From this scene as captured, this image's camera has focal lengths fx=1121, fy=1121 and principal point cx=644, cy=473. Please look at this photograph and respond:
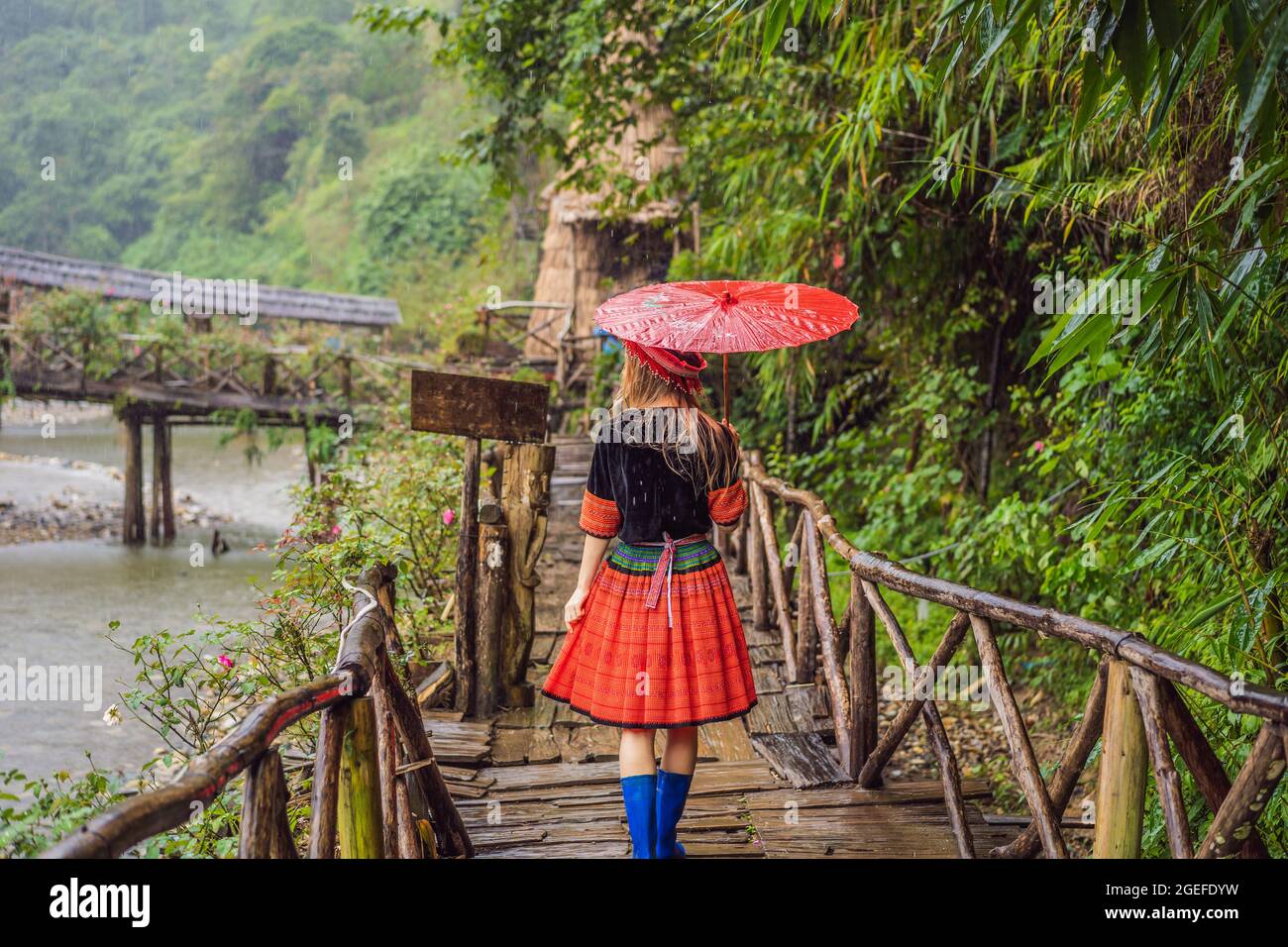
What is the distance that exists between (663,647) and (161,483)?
17.3 meters

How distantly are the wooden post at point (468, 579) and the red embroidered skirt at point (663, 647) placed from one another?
4.94ft

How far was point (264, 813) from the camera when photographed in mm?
2270

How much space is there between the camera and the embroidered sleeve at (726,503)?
3342 mm

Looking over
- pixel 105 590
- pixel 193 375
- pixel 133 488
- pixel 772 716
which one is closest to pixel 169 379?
pixel 193 375

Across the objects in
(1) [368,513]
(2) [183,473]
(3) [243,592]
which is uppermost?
(1) [368,513]

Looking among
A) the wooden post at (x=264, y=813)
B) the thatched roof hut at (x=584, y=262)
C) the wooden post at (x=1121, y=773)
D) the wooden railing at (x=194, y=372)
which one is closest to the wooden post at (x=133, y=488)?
the wooden railing at (x=194, y=372)

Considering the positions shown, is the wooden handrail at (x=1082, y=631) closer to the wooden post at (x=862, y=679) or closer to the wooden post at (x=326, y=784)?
the wooden post at (x=862, y=679)

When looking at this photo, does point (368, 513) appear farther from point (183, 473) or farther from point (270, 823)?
point (183, 473)

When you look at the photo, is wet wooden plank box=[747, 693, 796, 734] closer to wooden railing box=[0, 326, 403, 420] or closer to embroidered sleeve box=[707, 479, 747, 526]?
embroidered sleeve box=[707, 479, 747, 526]

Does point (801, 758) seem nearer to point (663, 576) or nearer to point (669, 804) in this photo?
point (669, 804)

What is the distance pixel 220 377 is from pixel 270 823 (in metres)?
16.1

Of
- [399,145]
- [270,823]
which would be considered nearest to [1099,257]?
[270,823]
